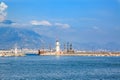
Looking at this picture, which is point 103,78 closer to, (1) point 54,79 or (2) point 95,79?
(2) point 95,79

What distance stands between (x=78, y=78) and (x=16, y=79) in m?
10.4

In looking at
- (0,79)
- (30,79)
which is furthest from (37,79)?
(0,79)

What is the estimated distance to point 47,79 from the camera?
75.0 m

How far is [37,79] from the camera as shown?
7450 cm

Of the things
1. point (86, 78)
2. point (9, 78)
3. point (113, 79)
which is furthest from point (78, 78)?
point (9, 78)

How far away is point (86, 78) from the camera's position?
251ft

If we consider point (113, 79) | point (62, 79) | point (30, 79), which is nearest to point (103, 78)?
point (113, 79)

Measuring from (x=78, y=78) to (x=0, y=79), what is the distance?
1298 cm

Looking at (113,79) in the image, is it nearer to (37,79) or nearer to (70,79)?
(70,79)

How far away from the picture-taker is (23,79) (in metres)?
74.1

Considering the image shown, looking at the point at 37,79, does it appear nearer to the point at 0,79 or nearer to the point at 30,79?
the point at 30,79

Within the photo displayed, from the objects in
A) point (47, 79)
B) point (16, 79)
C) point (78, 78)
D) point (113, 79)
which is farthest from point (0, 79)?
point (113, 79)

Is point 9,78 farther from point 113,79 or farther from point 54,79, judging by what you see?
point 113,79

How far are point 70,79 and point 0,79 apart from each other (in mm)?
11355
